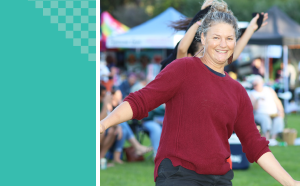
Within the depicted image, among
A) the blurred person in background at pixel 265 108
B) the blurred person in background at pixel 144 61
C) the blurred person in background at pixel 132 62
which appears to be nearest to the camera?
the blurred person in background at pixel 265 108

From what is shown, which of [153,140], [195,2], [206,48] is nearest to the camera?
[206,48]

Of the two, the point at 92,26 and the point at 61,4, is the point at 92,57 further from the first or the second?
the point at 61,4

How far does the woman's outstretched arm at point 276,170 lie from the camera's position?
89.0 inches

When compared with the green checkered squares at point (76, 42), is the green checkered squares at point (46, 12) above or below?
above

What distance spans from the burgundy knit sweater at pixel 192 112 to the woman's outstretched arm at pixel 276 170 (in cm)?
28

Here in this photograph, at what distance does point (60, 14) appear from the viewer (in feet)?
5.37

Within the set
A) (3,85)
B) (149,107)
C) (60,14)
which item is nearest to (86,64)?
(60,14)

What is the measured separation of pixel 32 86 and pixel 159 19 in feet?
33.3

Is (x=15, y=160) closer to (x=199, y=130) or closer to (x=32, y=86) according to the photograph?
(x=32, y=86)

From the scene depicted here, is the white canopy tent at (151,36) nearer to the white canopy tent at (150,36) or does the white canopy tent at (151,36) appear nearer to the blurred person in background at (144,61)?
the white canopy tent at (150,36)

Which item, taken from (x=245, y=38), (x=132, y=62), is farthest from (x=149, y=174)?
(x=132, y=62)

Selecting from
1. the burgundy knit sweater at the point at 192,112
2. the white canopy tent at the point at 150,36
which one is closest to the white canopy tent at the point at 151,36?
the white canopy tent at the point at 150,36

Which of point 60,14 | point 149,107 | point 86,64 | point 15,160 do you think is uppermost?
point 60,14

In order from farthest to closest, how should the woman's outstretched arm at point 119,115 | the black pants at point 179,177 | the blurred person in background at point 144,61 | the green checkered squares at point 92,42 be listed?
the blurred person in background at point 144,61
the black pants at point 179,177
the woman's outstretched arm at point 119,115
the green checkered squares at point 92,42
